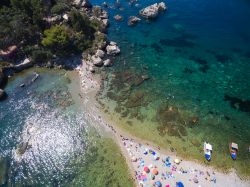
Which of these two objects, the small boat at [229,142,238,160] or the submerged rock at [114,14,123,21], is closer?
the small boat at [229,142,238,160]

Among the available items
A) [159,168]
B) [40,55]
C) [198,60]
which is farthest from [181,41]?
[159,168]

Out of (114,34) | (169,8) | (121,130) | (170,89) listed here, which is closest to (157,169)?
(121,130)

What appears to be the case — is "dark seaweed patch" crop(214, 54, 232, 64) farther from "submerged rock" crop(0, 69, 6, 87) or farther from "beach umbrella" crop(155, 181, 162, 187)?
"submerged rock" crop(0, 69, 6, 87)

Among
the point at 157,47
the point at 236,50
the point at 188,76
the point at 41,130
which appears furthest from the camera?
the point at 157,47

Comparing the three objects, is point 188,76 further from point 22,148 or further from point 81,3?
point 81,3

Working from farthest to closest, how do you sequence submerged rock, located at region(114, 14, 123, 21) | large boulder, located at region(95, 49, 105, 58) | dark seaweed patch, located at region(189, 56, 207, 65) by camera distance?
submerged rock, located at region(114, 14, 123, 21)
dark seaweed patch, located at region(189, 56, 207, 65)
large boulder, located at region(95, 49, 105, 58)

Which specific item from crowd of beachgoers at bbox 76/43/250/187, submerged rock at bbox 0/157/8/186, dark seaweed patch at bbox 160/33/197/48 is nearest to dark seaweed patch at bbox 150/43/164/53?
dark seaweed patch at bbox 160/33/197/48

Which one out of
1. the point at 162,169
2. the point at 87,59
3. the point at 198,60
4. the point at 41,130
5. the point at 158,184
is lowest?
the point at 162,169

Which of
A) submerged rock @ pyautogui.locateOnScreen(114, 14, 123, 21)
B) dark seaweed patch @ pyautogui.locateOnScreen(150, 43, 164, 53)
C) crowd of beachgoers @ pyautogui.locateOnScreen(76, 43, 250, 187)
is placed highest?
submerged rock @ pyautogui.locateOnScreen(114, 14, 123, 21)

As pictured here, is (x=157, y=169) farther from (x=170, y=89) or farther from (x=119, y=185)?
(x=170, y=89)
